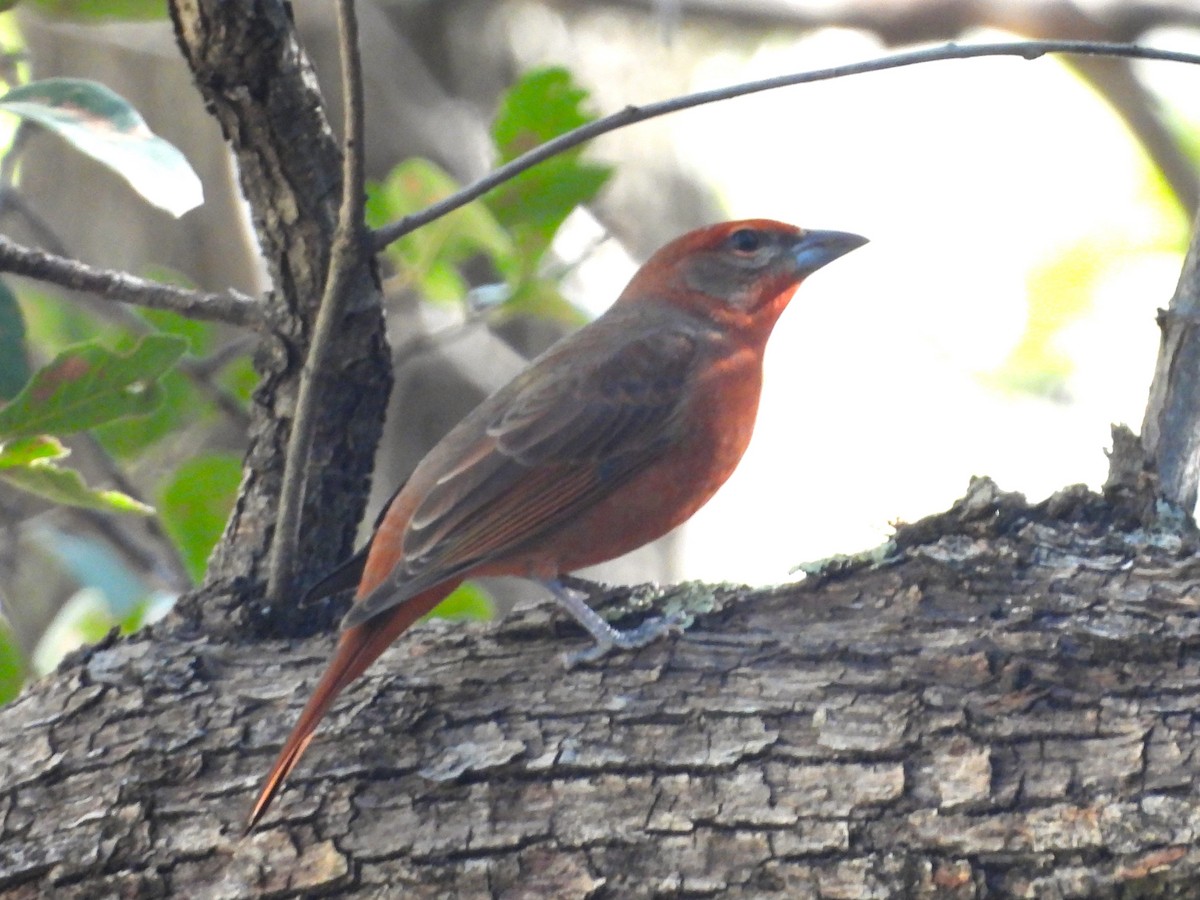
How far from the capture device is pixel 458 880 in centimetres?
263

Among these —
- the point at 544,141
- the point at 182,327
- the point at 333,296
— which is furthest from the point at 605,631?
the point at 182,327

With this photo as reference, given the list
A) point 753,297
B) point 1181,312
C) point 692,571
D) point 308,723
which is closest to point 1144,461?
point 1181,312

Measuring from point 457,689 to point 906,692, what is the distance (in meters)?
0.90

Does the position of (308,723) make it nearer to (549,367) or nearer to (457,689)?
(457,689)

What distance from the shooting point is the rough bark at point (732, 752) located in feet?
8.39

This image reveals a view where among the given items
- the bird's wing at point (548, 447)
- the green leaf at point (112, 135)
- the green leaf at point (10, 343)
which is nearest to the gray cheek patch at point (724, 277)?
the bird's wing at point (548, 447)

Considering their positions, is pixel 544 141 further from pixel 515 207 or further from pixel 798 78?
pixel 798 78

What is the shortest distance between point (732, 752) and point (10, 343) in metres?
2.01

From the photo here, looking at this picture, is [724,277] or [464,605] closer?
[464,605]

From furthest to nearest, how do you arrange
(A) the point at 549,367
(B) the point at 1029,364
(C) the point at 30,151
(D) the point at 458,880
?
(B) the point at 1029,364
(C) the point at 30,151
(A) the point at 549,367
(D) the point at 458,880

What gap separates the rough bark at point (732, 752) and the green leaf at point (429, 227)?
144 cm

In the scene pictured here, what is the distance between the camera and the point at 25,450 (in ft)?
10.5

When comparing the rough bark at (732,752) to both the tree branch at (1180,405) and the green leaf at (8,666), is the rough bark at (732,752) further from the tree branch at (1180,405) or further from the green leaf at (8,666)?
the green leaf at (8,666)

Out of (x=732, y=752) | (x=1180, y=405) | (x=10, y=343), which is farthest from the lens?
(x=10, y=343)
